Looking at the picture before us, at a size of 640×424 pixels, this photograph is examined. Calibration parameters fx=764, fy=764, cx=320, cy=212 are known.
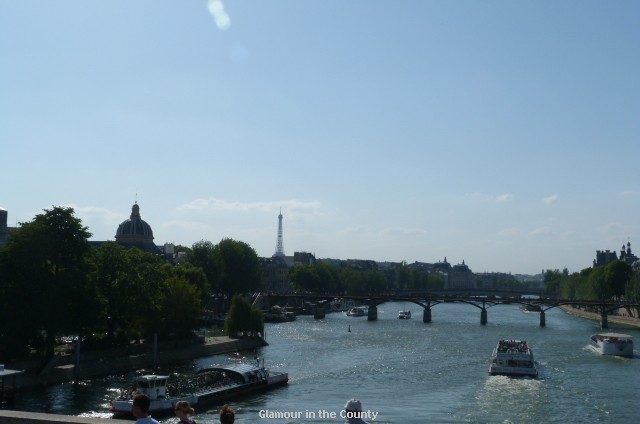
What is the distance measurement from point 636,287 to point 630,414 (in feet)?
248

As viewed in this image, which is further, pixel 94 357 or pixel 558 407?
pixel 94 357

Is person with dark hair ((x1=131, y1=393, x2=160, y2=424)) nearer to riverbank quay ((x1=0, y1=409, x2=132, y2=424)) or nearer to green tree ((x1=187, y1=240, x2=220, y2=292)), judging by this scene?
riverbank quay ((x1=0, y1=409, x2=132, y2=424))

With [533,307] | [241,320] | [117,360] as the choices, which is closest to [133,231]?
[533,307]

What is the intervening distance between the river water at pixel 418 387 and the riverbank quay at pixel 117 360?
109 centimetres

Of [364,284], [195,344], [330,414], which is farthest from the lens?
[364,284]

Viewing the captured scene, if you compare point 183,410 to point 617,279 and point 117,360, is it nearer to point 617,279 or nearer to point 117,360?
point 117,360

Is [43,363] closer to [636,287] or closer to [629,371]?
[629,371]

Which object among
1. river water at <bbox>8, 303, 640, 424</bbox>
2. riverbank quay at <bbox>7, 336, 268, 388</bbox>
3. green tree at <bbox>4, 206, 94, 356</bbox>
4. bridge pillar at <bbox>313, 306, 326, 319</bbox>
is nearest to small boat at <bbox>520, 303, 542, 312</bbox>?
bridge pillar at <bbox>313, 306, 326, 319</bbox>

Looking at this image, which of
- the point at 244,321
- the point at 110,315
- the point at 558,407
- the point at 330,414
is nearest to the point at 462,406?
the point at 558,407

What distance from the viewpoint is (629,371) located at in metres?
50.5

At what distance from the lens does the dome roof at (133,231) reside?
13075 centimetres

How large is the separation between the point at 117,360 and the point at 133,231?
86.1m

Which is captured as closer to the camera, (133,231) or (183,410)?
(183,410)

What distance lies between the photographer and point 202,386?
1464 inches
